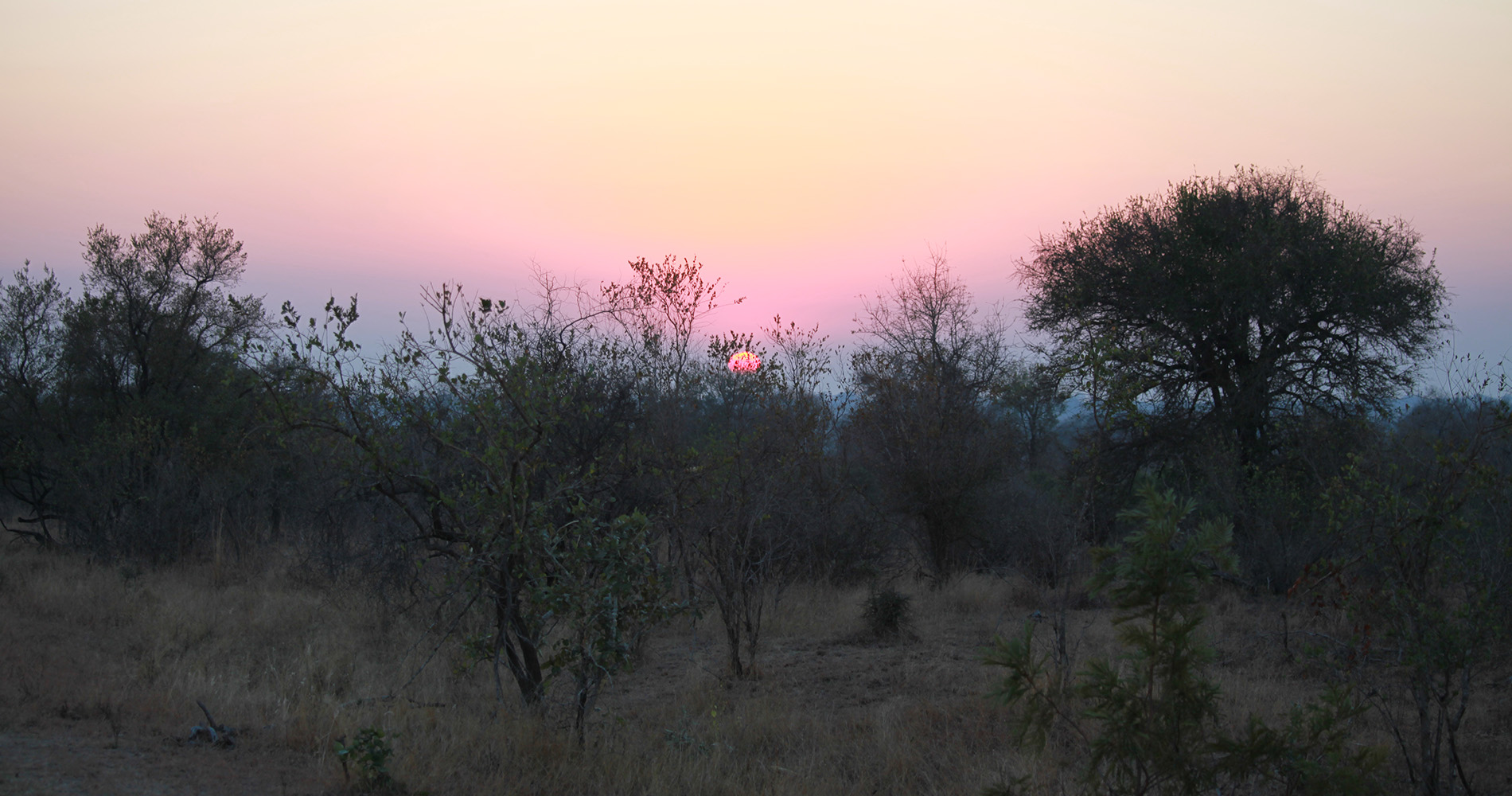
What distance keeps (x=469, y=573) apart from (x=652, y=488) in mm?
3781

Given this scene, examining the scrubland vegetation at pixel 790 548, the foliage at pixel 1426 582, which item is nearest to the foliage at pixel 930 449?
the scrubland vegetation at pixel 790 548

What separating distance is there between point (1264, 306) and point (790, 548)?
9.17 meters

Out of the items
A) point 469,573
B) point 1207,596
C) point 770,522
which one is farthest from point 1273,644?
point 469,573

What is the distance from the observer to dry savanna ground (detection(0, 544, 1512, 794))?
5449 millimetres

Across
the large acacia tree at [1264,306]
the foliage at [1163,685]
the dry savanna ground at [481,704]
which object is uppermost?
the large acacia tree at [1264,306]

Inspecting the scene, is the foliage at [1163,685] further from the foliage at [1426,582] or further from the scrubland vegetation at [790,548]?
the foliage at [1426,582]

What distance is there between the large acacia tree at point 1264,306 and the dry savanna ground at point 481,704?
449 centimetres

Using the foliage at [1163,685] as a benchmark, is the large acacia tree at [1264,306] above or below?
above

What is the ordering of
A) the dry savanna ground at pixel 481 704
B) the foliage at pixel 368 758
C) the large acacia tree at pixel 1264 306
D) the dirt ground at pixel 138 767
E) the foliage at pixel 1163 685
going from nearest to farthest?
the foliage at pixel 1163 685, the dirt ground at pixel 138 767, the foliage at pixel 368 758, the dry savanna ground at pixel 481 704, the large acacia tree at pixel 1264 306

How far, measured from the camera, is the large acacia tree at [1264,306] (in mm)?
14375

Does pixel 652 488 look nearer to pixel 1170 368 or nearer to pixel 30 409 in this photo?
pixel 1170 368

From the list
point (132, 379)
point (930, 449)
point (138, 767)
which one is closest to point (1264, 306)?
point (930, 449)

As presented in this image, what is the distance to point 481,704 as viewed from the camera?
7062 mm

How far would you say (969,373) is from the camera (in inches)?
827
